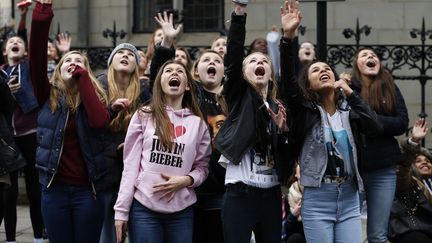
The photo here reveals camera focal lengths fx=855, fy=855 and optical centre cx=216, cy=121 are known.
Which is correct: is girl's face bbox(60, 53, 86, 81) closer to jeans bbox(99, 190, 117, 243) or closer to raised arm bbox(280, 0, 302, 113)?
jeans bbox(99, 190, 117, 243)

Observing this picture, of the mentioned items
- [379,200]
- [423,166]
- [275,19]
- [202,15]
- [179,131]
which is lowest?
[379,200]

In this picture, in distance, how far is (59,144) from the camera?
6574 mm

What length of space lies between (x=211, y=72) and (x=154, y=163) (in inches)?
49.2

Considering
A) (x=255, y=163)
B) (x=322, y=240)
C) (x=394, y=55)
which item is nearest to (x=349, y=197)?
(x=322, y=240)

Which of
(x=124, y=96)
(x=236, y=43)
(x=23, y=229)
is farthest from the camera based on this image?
(x=23, y=229)

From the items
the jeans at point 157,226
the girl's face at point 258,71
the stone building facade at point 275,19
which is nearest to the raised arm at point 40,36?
the jeans at point 157,226

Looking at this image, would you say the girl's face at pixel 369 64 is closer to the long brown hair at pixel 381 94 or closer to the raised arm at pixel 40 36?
the long brown hair at pixel 381 94

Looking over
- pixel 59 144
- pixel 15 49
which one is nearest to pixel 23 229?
→ pixel 15 49

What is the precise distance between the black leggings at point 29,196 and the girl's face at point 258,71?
10.8ft

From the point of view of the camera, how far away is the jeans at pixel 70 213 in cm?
655

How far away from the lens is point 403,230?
8305 millimetres

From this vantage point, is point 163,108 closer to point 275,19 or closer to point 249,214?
point 249,214

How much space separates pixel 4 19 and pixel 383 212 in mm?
11514

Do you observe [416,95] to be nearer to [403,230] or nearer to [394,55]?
[394,55]
